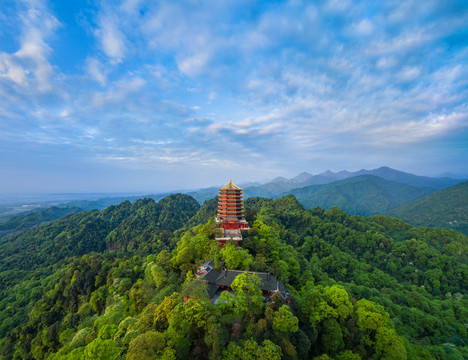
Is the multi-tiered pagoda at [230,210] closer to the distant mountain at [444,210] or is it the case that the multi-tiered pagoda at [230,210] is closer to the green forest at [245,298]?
the green forest at [245,298]

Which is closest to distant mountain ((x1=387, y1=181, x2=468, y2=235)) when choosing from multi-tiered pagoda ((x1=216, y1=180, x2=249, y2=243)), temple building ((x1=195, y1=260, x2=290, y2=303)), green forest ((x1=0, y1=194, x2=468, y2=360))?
green forest ((x1=0, y1=194, x2=468, y2=360))

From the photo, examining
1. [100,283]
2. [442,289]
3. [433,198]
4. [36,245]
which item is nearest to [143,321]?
[100,283]

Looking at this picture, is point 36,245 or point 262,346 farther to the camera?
point 36,245

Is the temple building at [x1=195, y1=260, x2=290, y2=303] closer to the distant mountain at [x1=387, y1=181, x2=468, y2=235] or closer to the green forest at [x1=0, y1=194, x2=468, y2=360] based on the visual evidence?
the green forest at [x1=0, y1=194, x2=468, y2=360]

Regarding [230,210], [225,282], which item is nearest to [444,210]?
[230,210]

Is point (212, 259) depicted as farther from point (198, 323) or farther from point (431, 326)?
point (431, 326)

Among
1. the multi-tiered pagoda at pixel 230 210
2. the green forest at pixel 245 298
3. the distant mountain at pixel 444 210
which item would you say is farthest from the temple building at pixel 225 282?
the distant mountain at pixel 444 210
